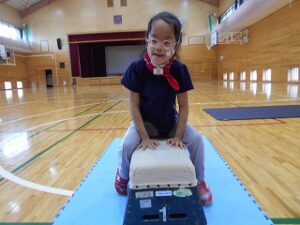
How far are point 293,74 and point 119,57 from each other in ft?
49.2

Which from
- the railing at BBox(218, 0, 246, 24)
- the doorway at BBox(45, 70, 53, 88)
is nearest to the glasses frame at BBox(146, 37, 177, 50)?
the railing at BBox(218, 0, 246, 24)

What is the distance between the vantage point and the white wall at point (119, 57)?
2422 cm

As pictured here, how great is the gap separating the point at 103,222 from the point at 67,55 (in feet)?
75.6

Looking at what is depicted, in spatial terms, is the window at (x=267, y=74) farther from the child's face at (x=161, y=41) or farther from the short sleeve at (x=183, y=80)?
the child's face at (x=161, y=41)

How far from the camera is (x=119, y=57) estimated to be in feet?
80.1

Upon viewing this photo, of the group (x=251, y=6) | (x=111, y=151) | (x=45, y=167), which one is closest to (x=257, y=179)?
(x=111, y=151)

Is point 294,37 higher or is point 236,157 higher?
point 294,37

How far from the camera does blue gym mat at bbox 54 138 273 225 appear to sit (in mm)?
1504

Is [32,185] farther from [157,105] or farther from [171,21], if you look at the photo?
[171,21]

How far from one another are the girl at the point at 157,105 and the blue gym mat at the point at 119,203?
10 cm

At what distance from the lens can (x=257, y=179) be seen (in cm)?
205

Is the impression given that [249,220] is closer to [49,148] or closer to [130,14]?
[49,148]

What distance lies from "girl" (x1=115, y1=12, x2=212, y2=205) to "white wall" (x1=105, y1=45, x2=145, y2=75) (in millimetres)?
22718

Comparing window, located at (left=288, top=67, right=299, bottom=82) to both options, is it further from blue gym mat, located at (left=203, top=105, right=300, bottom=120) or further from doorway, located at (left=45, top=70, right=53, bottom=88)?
doorway, located at (left=45, top=70, right=53, bottom=88)
